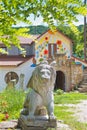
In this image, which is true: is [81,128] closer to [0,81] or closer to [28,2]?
[28,2]

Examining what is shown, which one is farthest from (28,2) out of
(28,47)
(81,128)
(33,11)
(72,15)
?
(28,47)

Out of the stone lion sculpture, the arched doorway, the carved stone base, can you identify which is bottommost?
the arched doorway

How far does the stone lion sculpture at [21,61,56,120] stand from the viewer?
5836mm

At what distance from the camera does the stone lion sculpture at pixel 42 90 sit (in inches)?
230

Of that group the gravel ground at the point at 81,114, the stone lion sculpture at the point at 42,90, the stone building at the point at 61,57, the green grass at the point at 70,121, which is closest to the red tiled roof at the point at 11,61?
the stone building at the point at 61,57

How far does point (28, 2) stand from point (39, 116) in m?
4.11

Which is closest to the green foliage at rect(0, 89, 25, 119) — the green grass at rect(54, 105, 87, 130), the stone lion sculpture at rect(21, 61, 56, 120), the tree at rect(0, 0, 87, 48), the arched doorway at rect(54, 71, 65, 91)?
the green grass at rect(54, 105, 87, 130)

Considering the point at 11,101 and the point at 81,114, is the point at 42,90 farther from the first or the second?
the point at 81,114

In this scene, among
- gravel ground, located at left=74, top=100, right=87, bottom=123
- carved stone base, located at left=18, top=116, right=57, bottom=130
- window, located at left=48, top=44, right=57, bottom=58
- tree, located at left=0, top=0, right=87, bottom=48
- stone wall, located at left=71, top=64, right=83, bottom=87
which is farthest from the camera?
window, located at left=48, top=44, right=57, bottom=58

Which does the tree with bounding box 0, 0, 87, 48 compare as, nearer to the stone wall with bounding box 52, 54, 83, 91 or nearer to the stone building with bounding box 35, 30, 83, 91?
the stone building with bounding box 35, 30, 83, 91

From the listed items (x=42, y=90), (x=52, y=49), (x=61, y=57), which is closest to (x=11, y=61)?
(x=52, y=49)

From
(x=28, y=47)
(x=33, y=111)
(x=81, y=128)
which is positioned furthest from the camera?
(x=28, y=47)

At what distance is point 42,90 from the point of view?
5.91m

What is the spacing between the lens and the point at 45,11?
2.05m
